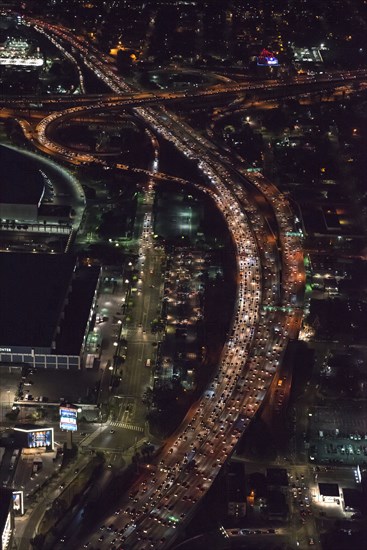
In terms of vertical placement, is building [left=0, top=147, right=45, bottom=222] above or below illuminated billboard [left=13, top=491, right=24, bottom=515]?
above

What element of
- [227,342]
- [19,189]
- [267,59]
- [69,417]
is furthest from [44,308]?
[267,59]

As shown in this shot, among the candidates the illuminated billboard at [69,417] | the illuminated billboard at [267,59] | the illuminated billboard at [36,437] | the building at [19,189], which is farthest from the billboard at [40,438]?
the illuminated billboard at [267,59]

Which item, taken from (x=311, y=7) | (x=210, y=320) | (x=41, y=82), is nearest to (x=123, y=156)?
(x=41, y=82)

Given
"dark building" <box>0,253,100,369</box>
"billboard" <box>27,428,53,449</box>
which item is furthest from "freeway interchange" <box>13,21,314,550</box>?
"dark building" <box>0,253,100,369</box>

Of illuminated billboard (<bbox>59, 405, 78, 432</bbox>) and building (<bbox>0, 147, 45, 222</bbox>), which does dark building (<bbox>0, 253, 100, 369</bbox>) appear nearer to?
illuminated billboard (<bbox>59, 405, 78, 432</bbox>)

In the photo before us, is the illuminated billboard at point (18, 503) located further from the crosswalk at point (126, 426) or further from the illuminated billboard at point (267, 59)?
the illuminated billboard at point (267, 59)

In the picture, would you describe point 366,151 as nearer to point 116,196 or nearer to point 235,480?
point 116,196

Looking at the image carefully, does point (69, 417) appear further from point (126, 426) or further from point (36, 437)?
point (126, 426)
